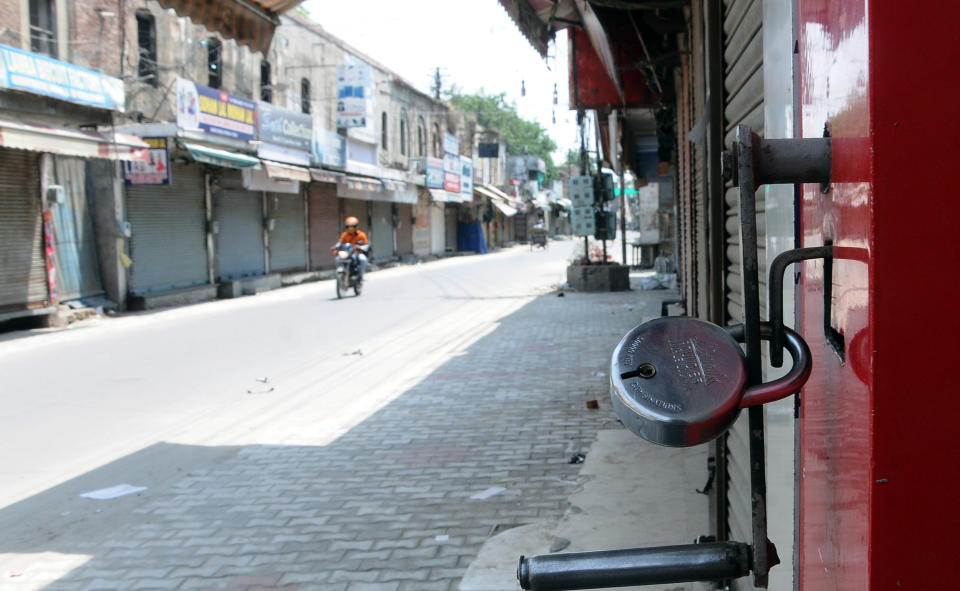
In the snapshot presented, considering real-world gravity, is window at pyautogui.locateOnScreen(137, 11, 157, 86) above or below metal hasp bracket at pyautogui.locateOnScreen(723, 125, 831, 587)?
above

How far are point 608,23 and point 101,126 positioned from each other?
9.98m

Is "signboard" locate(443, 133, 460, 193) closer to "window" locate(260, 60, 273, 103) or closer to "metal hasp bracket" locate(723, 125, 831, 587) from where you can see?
"window" locate(260, 60, 273, 103)

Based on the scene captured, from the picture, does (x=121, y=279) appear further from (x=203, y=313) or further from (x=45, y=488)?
(x=45, y=488)

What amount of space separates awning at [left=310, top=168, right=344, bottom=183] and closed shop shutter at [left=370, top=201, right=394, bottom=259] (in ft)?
21.0

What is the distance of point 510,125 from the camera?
90.0 metres

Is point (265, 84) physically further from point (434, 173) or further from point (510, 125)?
point (510, 125)

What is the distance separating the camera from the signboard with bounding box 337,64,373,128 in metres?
27.2

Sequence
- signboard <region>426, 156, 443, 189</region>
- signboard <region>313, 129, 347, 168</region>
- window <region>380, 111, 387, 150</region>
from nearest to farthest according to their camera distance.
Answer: signboard <region>313, 129, 347, 168</region>
window <region>380, 111, 387, 150</region>
signboard <region>426, 156, 443, 189</region>

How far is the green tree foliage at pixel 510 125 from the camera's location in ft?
273

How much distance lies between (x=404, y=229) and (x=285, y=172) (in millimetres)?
15046

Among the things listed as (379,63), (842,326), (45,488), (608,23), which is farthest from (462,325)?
(379,63)

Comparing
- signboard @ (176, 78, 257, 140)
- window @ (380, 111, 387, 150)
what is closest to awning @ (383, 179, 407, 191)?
window @ (380, 111, 387, 150)

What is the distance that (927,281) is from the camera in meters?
0.79

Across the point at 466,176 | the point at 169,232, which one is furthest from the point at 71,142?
the point at 466,176
